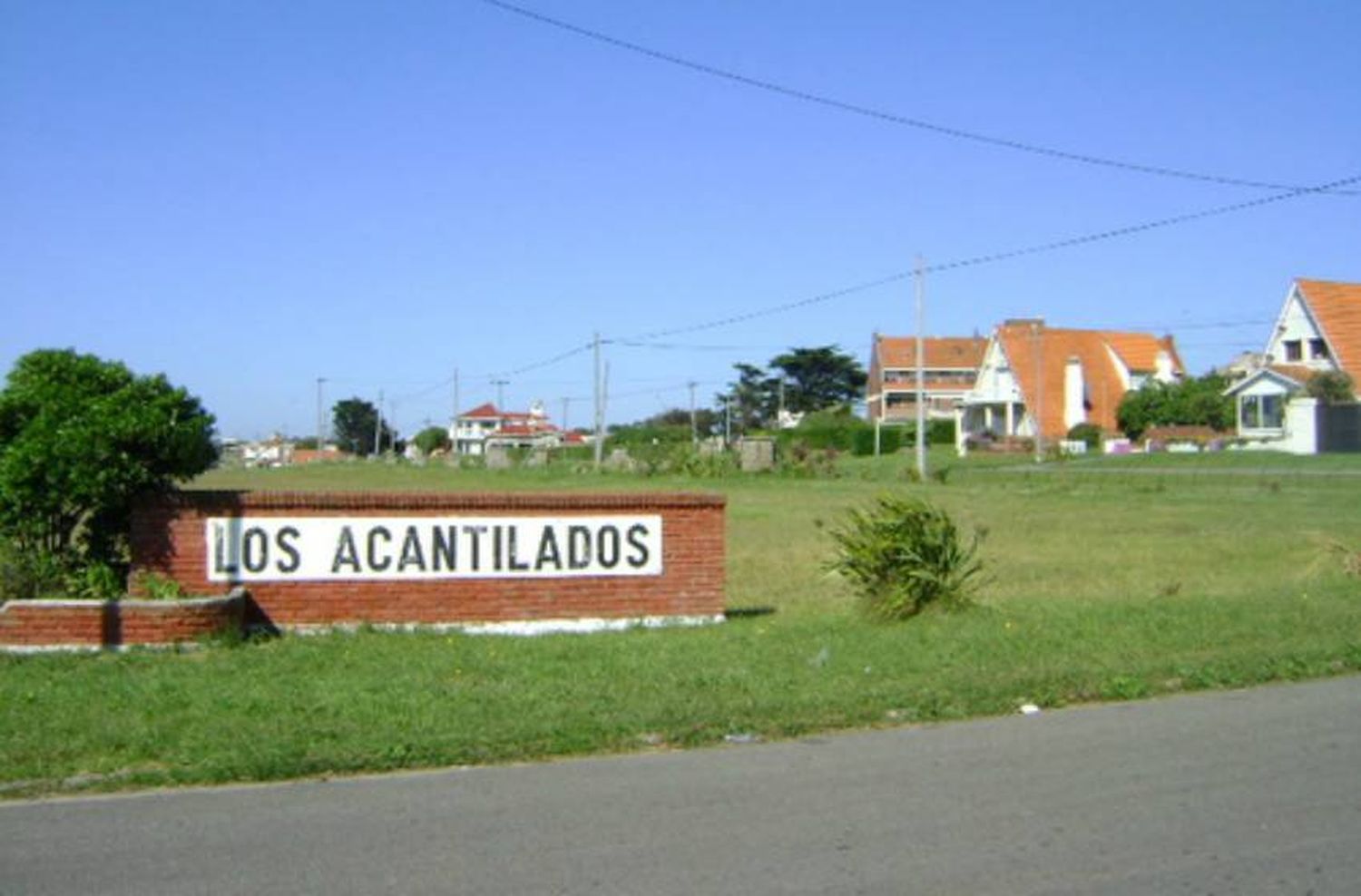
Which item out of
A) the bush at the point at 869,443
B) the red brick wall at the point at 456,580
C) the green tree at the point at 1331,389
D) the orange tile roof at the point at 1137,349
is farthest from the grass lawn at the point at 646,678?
the orange tile roof at the point at 1137,349

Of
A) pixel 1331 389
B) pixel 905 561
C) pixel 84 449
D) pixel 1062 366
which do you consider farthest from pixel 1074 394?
pixel 84 449

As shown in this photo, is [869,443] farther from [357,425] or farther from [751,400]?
[357,425]

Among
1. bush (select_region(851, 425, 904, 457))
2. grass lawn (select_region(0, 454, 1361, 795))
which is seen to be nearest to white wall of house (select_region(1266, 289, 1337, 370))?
bush (select_region(851, 425, 904, 457))

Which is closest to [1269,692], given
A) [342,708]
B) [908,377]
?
[342,708]

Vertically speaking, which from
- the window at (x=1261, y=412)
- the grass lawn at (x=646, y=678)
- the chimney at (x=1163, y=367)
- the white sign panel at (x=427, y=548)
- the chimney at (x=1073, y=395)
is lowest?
the grass lawn at (x=646, y=678)

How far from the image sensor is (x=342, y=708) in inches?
388

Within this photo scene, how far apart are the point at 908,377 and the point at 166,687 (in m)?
106

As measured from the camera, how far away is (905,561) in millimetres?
14633

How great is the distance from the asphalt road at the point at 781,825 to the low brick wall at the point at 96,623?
4.82 meters

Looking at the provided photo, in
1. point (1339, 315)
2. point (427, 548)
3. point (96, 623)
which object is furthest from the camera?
point (1339, 315)

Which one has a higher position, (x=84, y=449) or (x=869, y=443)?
(x=869, y=443)

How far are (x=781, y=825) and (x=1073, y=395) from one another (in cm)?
8254

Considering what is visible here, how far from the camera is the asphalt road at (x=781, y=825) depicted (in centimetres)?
612

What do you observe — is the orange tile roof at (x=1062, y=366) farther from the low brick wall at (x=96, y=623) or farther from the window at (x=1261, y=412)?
the low brick wall at (x=96, y=623)
